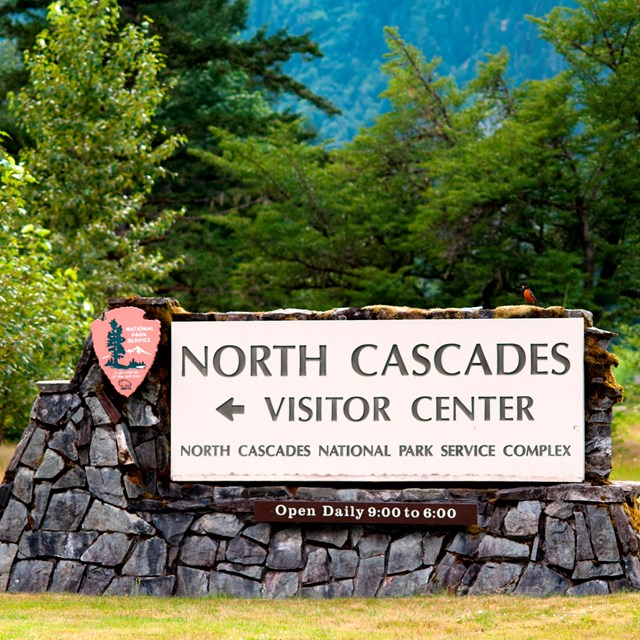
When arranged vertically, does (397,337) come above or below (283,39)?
below

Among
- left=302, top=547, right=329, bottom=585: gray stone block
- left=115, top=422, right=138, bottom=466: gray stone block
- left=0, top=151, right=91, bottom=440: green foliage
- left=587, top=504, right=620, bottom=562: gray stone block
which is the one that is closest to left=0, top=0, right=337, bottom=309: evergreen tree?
left=0, top=151, right=91, bottom=440: green foliage

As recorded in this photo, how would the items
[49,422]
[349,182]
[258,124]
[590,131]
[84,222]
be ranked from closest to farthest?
[49,422]
[84,222]
[590,131]
[349,182]
[258,124]

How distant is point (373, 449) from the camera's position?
29.9ft

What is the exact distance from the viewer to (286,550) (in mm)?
9070

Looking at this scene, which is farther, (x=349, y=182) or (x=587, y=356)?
(x=349, y=182)

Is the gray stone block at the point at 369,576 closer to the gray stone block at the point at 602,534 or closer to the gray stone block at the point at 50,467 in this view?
the gray stone block at the point at 602,534

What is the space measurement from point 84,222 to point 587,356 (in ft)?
35.2

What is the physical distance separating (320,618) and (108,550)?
2169mm

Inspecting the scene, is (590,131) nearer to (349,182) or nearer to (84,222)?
(349,182)

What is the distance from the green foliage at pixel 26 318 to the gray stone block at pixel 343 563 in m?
4.74

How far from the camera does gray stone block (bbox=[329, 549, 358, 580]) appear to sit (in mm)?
8969

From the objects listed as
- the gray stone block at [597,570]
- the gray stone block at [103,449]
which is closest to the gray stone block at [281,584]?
the gray stone block at [103,449]

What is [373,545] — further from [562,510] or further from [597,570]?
[597,570]

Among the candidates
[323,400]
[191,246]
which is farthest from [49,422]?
[191,246]
